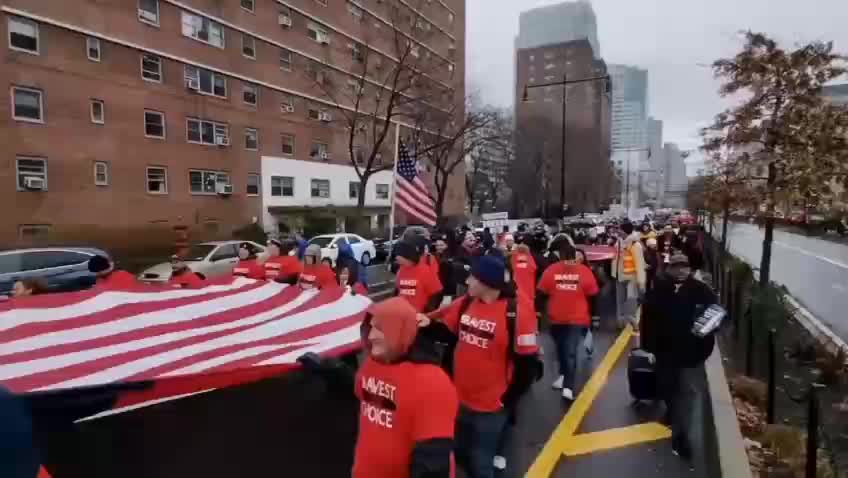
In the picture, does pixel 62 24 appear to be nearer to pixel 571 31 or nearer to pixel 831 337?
pixel 831 337

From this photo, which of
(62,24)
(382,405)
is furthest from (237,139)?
(382,405)

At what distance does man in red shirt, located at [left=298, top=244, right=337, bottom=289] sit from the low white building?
90.7ft

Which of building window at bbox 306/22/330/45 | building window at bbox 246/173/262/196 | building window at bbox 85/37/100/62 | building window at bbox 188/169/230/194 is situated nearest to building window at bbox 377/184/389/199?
building window at bbox 306/22/330/45

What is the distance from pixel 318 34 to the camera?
136 ft

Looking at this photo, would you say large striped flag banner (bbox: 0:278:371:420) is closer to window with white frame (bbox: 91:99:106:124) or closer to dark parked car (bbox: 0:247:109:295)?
dark parked car (bbox: 0:247:109:295)

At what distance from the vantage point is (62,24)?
24969 millimetres

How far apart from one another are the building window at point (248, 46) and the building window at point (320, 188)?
9148mm

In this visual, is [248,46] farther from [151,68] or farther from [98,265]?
[98,265]

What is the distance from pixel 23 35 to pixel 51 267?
587 inches

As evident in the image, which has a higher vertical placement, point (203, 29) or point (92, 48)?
point (203, 29)

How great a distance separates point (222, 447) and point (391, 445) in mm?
3057

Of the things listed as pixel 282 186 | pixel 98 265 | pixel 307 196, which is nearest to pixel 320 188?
pixel 307 196

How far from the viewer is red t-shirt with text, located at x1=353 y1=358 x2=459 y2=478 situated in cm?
252

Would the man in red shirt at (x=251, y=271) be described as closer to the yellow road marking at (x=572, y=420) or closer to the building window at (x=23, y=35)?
the yellow road marking at (x=572, y=420)
